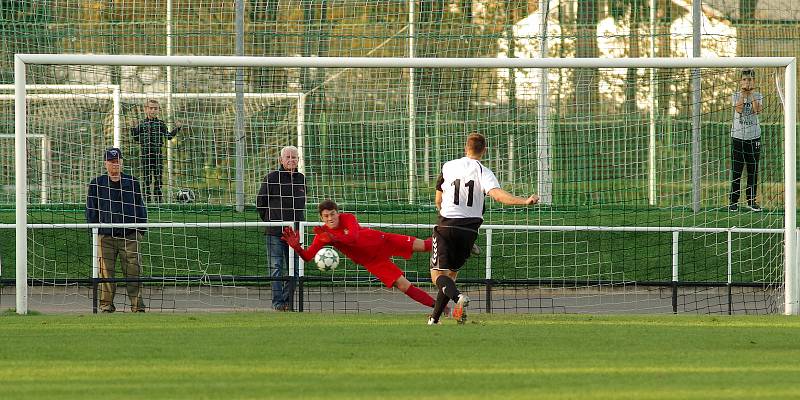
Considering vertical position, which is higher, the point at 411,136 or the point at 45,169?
the point at 411,136

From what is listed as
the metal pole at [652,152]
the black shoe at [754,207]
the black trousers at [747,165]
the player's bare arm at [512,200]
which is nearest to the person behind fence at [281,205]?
the player's bare arm at [512,200]

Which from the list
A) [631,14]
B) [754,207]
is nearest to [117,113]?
[754,207]

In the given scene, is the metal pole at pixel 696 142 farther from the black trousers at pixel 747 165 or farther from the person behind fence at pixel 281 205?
the person behind fence at pixel 281 205

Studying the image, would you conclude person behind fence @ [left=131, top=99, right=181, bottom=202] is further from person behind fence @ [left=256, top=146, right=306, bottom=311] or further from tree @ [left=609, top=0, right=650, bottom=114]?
tree @ [left=609, top=0, right=650, bottom=114]

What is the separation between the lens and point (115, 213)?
46.7 feet

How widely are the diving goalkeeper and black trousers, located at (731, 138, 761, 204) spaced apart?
16.5 ft

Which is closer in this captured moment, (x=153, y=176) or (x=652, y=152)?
(x=153, y=176)

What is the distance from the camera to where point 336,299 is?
15.9 metres

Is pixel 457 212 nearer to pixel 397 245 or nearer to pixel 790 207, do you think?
pixel 397 245

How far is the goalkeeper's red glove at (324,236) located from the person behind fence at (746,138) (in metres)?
5.23

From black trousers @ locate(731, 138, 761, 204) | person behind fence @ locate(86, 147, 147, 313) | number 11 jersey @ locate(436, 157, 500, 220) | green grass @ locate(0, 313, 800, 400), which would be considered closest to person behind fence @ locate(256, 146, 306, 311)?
person behind fence @ locate(86, 147, 147, 313)

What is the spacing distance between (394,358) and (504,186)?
7.98 metres

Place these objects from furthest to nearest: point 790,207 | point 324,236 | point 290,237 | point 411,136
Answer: point 411,136 → point 790,207 → point 324,236 → point 290,237

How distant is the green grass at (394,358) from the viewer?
7.12m
